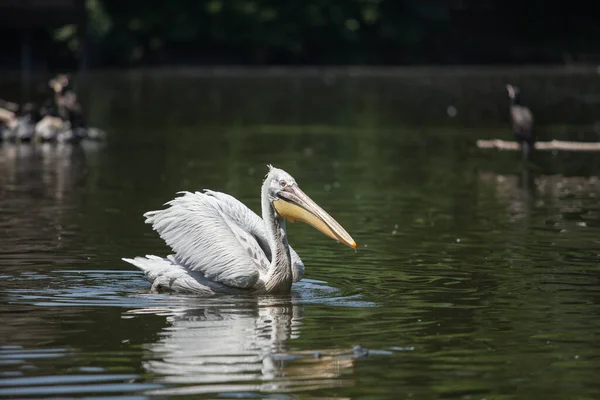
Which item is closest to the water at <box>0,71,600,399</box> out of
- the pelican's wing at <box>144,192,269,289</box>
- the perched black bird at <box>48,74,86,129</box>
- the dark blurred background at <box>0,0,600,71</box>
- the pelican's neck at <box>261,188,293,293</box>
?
the pelican's neck at <box>261,188,293,293</box>

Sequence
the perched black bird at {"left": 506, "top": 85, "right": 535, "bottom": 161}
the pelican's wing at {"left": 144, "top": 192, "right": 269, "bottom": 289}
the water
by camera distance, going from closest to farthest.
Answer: the water < the pelican's wing at {"left": 144, "top": 192, "right": 269, "bottom": 289} < the perched black bird at {"left": 506, "top": 85, "right": 535, "bottom": 161}

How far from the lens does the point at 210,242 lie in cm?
1010

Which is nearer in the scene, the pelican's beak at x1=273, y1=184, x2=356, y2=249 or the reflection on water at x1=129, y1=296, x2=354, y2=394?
the reflection on water at x1=129, y1=296, x2=354, y2=394

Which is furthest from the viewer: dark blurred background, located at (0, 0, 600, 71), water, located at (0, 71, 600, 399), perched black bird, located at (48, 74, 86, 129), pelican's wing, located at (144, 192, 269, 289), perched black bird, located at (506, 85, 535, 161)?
dark blurred background, located at (0, 0, 600, 71)

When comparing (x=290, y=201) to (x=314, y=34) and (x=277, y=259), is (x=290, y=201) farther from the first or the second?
(x=314, y=34)

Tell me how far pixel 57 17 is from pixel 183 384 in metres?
45.9

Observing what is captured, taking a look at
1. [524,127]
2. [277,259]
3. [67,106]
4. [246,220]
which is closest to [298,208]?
[277,259]

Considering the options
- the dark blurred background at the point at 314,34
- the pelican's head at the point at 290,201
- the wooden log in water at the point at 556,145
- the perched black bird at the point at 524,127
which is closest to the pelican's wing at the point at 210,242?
the pelican's head at the point at 290,201

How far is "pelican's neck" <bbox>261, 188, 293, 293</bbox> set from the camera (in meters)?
10.2

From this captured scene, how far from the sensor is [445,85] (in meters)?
52.1

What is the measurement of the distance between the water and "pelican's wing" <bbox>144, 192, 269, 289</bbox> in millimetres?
238

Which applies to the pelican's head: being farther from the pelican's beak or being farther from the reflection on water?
the reflection on water

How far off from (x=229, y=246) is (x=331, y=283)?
4.20ft

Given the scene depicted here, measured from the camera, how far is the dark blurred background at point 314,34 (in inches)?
2510
